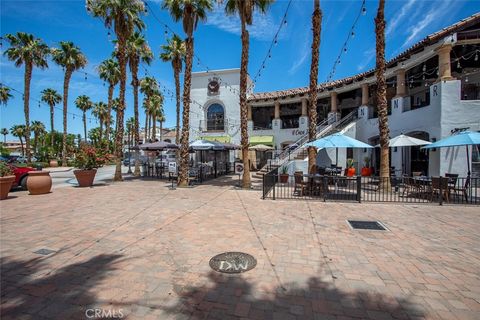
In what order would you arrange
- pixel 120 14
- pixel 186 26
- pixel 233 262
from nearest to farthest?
pixel 233 262 → pixel 186 26 → pixel 120 14

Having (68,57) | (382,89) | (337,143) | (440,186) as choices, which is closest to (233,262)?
→ (337,143)

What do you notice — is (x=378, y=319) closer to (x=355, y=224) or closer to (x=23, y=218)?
(x=355, y=224)

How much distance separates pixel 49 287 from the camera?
3.70 m

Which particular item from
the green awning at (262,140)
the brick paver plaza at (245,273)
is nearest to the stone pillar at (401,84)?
the brick paver plaza at (245,273)

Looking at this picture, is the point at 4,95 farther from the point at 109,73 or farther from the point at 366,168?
the point at 366,168

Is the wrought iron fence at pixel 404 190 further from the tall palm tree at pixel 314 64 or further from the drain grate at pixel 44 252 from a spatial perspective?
the drain grate at pixel 44 252

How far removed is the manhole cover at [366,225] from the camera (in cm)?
648

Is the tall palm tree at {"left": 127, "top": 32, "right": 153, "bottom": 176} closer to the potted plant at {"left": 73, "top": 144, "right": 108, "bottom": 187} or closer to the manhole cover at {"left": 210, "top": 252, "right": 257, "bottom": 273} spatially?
the potted plant at {"left": 73, "top": 144, "right": 108, "bottom": 187}

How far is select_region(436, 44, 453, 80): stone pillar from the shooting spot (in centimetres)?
1310

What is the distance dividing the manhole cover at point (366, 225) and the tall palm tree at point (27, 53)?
33.1 metres

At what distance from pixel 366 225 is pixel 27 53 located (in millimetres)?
33520

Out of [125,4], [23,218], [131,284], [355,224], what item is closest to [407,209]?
[355,224]

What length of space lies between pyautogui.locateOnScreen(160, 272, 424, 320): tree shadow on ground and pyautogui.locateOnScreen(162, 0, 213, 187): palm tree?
10933 millimetres

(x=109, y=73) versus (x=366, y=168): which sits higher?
(x=109, y=73)
